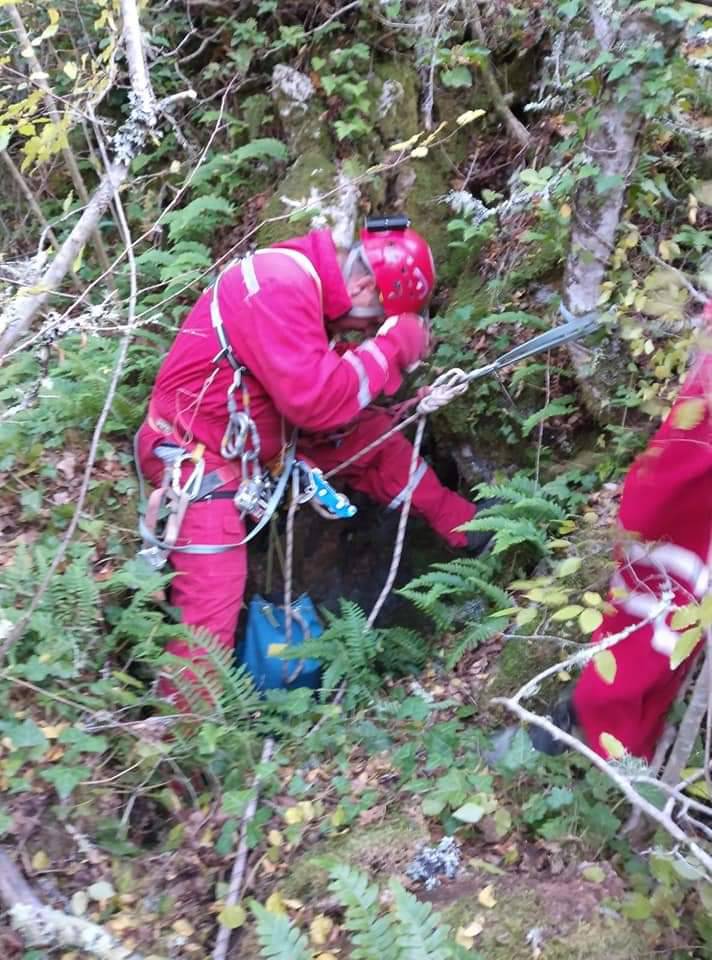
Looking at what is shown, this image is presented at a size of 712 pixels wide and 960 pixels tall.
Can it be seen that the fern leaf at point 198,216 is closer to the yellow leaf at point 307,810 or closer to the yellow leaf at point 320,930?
the yellow leaf at point 307,810

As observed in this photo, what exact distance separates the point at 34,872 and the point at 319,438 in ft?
9.69

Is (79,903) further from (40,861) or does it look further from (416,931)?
(416,931)

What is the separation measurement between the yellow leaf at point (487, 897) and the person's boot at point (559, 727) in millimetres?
699

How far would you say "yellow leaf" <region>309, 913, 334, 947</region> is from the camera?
2.69 metres

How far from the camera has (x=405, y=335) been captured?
4.54 meters

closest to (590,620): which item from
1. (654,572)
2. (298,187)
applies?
(654,572)

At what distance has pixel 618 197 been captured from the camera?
413 cm

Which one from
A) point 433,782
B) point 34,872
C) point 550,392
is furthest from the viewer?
point 550,392

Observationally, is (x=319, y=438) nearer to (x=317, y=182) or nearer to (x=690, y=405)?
(x=317, y=182)

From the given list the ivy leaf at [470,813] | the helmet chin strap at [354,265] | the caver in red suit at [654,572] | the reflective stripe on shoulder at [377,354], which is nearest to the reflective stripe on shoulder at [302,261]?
the helmet chin strap at [354,265]

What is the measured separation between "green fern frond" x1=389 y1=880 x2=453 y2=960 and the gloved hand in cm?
298

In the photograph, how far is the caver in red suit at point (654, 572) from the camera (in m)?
2.56

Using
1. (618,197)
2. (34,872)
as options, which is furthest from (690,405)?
(34,872)

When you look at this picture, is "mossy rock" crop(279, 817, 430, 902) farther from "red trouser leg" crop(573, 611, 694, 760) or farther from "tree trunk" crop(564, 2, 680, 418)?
"tree trunk" crop(564, 2, 680, 418)
